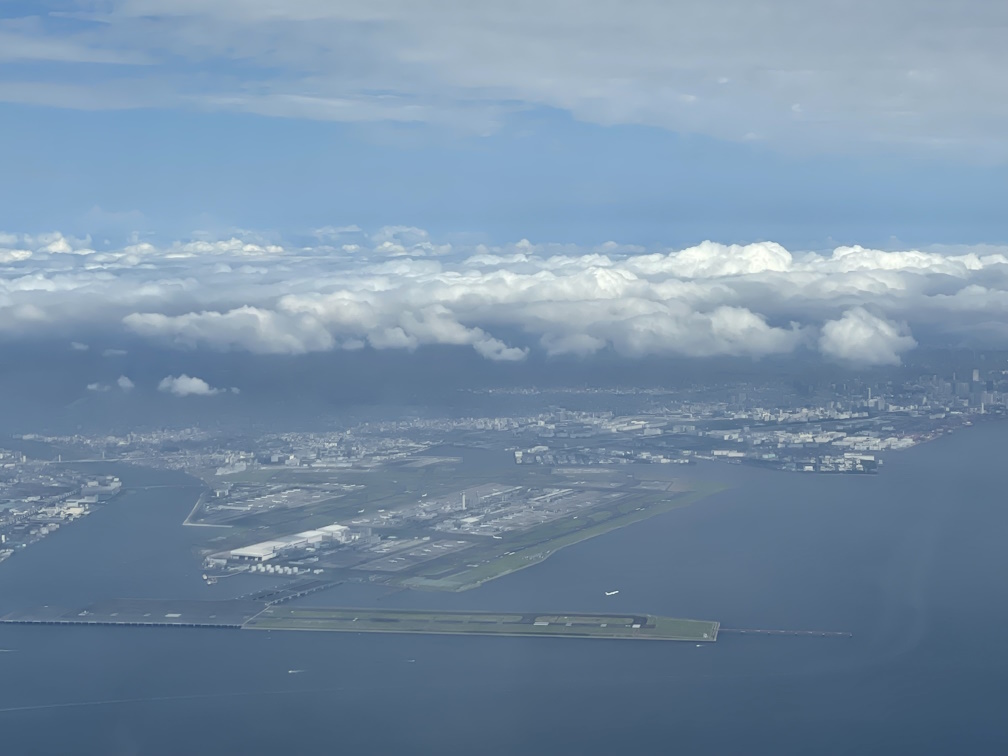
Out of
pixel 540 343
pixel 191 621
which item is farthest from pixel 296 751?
pixel 540 343

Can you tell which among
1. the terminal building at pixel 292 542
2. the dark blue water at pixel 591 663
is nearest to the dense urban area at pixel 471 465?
the terminal building at pixel 292 542

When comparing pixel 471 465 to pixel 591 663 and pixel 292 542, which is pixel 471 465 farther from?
pixel 591 663

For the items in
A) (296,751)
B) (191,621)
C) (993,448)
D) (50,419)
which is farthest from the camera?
(50,419)

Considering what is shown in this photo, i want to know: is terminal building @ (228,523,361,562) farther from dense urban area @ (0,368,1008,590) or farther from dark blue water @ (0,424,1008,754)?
dark blue water @ (0,424,1008,754)

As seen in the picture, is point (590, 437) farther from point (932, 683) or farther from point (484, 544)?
point (932, 683)

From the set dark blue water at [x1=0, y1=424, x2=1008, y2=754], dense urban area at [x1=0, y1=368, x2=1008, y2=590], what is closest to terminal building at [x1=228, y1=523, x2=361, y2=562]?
dense urban area at [x1=0, y1=368, x2=1008, y2=590]

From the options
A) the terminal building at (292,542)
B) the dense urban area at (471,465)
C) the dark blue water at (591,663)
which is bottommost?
the dark blue water at (591,663)

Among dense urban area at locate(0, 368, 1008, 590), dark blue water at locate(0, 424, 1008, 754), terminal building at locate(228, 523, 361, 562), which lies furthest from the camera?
dense urban area at locate(0, 368, 1008, 590)

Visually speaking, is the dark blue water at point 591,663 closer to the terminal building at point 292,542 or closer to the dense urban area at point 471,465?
the terminal building at point 292,542

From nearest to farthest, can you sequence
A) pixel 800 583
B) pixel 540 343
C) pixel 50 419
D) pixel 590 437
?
pixel 800 583
pixel 590 437
pixel 50 419
pixel 540 343
